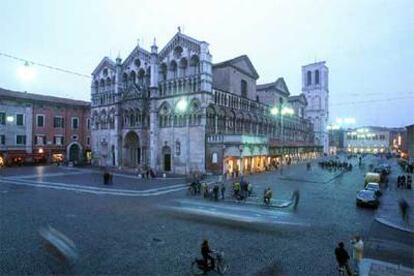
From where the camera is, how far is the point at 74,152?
58500 millimetres

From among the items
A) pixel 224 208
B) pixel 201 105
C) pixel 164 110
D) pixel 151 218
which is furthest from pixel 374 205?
pixel 164 110

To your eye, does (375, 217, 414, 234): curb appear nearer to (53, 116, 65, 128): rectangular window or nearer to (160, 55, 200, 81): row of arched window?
(160, 55, 200, 81): row of arched window

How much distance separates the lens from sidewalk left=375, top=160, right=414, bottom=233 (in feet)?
54.0

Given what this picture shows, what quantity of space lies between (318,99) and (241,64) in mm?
53681

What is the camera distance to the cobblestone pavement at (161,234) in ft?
34.2

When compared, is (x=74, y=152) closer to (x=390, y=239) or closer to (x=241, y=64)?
(x=241, y=64)

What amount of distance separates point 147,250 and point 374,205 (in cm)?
1692

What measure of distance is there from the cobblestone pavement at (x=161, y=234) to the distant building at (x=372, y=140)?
12670 cm

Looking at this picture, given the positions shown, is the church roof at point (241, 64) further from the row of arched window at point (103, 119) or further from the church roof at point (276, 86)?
the row of arched window at point (103, 119)

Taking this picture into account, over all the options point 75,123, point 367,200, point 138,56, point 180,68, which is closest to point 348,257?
point 367,200

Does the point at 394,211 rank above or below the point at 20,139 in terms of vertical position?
below

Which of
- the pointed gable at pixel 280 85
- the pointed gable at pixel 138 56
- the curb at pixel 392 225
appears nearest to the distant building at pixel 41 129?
the pointed gable at pixel 138 56

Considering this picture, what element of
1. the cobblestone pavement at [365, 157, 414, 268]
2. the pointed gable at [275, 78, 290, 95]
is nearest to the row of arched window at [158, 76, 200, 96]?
the cobblestone pavement at [365, 157, 414, 268]

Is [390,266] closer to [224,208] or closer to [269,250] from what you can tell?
[269,250]
